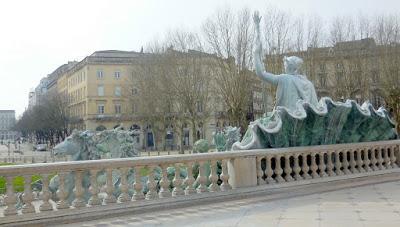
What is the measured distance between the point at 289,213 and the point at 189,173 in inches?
71.6

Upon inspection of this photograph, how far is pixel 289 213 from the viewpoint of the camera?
6477 mm

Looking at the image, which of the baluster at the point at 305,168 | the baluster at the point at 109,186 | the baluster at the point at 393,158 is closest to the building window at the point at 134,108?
the baluster at the point at 393,158

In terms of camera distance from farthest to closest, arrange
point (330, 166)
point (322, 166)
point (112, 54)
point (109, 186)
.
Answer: point (112, 54) → point (330, 166) → point (322, 166) → point (109, 186)

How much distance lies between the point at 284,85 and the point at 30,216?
247 inches

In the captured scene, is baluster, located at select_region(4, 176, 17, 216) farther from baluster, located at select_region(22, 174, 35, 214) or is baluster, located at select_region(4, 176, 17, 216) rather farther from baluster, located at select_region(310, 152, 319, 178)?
baluster, located at select_region(310, 152, 319, 178)

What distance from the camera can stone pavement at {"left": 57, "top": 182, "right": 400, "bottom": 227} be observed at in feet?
19.4

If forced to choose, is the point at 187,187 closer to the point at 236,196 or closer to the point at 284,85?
the point at 236,196

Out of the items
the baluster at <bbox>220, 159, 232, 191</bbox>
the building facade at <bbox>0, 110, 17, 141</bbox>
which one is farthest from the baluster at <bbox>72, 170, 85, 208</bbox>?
the building facade at <bbox>0, 110, 17, 141</bbox>

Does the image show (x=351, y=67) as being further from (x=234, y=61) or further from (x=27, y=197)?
(x=27, y=197)

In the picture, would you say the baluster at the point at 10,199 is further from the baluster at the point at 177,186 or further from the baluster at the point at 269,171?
the baluster at the point at 269,171

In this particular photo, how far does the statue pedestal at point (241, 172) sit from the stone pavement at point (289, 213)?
→ 46 centimetres

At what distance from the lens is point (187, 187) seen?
738cm

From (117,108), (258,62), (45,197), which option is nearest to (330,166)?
(258,62)

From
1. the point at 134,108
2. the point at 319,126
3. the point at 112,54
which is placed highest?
the point at 112,54
